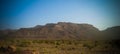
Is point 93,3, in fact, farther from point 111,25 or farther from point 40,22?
point 40,22

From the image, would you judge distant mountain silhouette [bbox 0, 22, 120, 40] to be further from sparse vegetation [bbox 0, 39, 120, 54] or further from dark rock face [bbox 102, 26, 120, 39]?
sparse vegetation [bbox 0, 39, 120, 54]

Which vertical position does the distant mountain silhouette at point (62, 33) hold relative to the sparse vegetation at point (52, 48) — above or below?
above

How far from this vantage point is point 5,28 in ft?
38.7

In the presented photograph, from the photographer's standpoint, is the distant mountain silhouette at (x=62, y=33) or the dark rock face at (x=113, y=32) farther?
the distant mountain silhouette at (x=62, y=33)

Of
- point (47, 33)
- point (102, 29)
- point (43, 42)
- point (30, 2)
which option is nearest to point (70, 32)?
point (47, 33)

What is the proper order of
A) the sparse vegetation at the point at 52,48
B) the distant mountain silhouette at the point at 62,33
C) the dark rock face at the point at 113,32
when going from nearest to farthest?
the sparse vegetation at the point at 52,48
the dark rock face at the point at 113,32
the distant mountain silhouette at the point at 62,33

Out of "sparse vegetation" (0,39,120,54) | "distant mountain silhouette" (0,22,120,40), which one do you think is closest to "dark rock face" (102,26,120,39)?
"distant mountain silhouette" (0,22,120,40)

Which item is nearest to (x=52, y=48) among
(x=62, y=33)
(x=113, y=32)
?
(x=113, y=32)

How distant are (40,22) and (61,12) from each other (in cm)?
112

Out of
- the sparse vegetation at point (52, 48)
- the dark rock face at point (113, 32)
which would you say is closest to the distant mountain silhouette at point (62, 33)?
the dark rock face at point (113, 32)

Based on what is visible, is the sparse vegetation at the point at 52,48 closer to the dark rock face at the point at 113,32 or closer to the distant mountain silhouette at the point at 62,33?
the dark rock face at the point at 113,32

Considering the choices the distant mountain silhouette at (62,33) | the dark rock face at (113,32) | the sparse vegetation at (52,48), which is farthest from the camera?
the distant mountain silhouette at (62,33)

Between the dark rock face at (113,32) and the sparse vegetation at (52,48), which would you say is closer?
the sparse vegetation at (52,48)

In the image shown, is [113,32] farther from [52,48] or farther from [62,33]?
[62,33]
